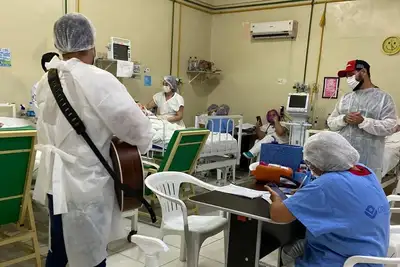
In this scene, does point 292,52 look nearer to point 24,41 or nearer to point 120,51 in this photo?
Result: point 120,51

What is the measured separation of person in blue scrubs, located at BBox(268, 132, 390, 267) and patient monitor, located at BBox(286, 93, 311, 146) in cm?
328

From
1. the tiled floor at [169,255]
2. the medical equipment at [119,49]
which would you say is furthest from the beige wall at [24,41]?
the tiled floor at [169,255]

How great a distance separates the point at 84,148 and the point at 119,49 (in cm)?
336

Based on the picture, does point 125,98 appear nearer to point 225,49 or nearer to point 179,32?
point 179,32

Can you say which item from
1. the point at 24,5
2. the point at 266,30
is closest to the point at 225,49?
the point at 266,30

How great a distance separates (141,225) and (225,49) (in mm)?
4051

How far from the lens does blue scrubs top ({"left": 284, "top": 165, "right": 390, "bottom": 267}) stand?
1.42 m

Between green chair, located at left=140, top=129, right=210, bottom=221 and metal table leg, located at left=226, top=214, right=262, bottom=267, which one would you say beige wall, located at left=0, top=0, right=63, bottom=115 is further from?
metal table leg, located at left=226, top=214, right=262, bottom=267

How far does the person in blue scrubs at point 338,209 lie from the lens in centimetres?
143

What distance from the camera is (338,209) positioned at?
1433 millimetres

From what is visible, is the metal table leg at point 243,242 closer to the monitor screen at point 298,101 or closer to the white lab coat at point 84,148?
the white lab coat at point 84,148

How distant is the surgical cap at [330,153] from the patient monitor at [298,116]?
3.26m

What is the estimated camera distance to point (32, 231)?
2236 millimetres

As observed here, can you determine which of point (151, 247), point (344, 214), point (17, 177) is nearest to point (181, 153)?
point (17, 177)
